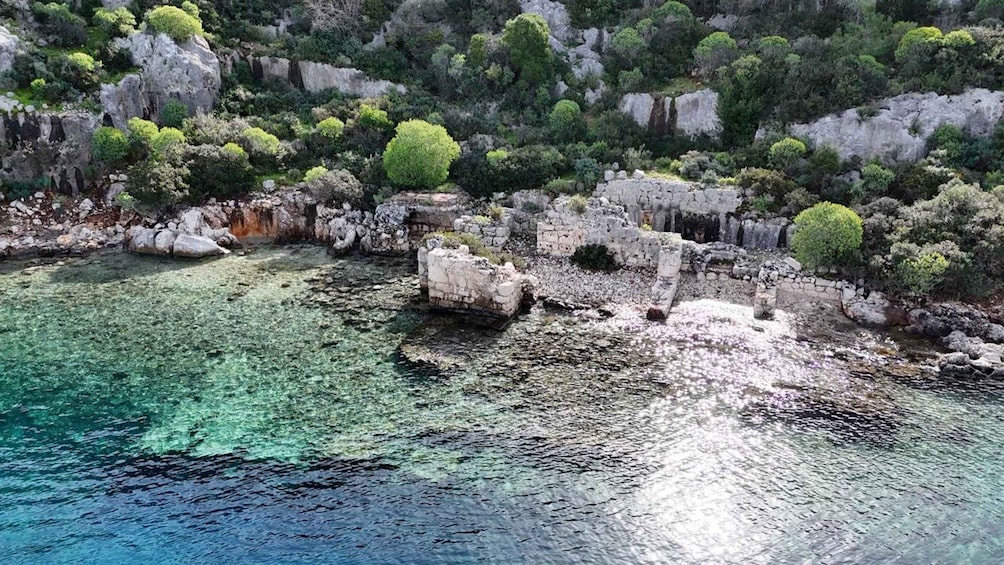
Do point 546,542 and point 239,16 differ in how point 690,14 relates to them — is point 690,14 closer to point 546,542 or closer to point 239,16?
point 239,16

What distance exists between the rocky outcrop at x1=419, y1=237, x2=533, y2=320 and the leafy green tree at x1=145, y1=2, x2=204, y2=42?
29175mm

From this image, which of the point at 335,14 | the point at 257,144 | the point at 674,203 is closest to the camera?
the point at 674,203

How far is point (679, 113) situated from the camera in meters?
41.2

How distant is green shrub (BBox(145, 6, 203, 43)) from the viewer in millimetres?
43031

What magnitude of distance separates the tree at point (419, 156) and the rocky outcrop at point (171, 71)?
15.7 meters

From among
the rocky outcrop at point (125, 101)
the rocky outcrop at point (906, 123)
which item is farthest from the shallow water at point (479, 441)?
the rocky outcrop at point (125, 101)

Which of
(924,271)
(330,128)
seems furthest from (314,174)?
(924,271)

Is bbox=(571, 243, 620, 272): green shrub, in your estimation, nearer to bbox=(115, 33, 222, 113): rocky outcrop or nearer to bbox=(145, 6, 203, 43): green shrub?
bbox=(115, 33, 222, 113): rocky outcrop

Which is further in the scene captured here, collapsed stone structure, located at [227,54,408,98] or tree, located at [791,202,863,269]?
collapsed stone structure, located at [227,54,408,98]

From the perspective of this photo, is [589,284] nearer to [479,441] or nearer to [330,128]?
[479,441]

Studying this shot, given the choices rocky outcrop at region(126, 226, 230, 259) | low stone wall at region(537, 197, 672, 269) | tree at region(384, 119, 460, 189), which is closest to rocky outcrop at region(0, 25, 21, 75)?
rocky outcrop at region(126, 226, 230, 259)

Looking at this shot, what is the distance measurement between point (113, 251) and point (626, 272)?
89.8 ft

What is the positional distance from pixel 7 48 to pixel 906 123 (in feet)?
173

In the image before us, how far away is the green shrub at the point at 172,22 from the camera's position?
4303cm
